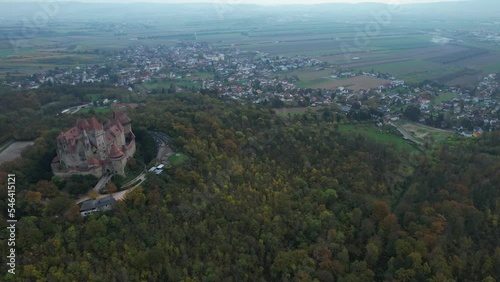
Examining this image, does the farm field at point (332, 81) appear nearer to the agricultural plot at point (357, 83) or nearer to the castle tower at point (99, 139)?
the agricultural plot at point (357, 83)

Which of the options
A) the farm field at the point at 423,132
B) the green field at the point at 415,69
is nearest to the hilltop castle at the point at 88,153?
the farm field at the point at 423,132

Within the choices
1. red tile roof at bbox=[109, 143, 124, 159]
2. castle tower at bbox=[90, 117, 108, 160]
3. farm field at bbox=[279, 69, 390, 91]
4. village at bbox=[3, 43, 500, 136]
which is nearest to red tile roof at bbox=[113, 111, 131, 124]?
castle tower at bbox=[90, 117, 108, 160]

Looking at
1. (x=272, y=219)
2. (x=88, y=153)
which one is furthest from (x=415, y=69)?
(x=88, y=153)

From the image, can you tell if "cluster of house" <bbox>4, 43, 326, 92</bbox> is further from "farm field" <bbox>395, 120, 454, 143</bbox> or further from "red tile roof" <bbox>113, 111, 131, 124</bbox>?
"red tile roof" <bbox>113, 111, 131, 124</bbox>

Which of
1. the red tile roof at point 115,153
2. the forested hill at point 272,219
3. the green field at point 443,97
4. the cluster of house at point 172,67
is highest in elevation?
the red tile roof at point 115,153

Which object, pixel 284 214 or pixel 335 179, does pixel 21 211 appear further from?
pixel 335 179

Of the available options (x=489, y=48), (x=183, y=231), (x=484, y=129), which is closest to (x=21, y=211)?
(x=183, y=231)
